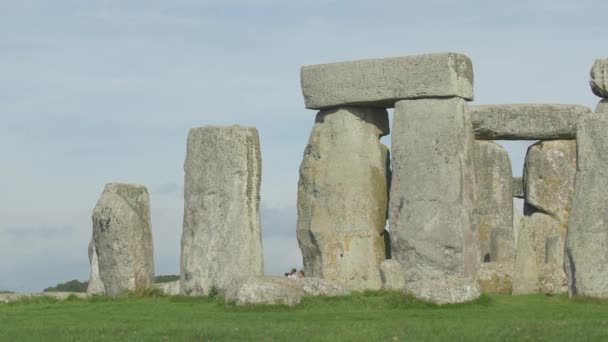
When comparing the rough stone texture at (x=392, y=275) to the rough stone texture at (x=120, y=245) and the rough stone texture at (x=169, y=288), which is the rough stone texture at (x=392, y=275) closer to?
the rough stone texture at (x=169, y=288)

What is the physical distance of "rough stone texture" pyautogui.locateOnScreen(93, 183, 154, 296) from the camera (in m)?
28.1

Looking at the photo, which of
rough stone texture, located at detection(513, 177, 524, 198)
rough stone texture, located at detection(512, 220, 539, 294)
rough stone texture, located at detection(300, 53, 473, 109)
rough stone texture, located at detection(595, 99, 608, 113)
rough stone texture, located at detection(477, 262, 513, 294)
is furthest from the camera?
rough stone texture, located at detection(513, 177, 524, 198)

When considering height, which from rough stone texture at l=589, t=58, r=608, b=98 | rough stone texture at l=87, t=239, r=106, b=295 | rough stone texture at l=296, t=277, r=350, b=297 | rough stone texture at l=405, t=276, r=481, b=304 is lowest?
rough stone texture at l=405, t=276, r=481, b=304

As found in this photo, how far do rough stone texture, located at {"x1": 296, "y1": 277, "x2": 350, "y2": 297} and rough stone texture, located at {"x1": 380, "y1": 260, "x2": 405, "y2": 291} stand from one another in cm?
184

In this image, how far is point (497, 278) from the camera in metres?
28.9

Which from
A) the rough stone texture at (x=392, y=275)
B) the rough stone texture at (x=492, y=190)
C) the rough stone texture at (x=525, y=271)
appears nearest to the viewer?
the rough stone texture at (x=525, y=271)

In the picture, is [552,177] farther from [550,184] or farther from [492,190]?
[492,190]

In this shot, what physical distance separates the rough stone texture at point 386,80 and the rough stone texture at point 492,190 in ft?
19.6

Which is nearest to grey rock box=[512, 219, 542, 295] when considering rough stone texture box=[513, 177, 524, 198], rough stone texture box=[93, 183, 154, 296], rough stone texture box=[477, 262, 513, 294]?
rough stone texture box=[477, 262, 513, 294]

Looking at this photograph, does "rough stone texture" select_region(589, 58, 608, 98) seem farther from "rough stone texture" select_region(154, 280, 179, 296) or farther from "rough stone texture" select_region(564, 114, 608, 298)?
"rough stone texture" select_region(154, 280, 179, 296)

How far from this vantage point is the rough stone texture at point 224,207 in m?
27.5

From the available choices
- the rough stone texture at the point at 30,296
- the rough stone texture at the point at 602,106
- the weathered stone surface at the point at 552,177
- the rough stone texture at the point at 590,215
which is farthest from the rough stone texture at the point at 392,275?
the weathered stone surface at the point at 552,177

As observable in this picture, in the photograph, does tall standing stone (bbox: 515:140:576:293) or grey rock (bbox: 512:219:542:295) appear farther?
tall standing stone (bbox: 515:140:576:293)

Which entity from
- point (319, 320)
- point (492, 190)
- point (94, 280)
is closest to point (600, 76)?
point (492, 190)
